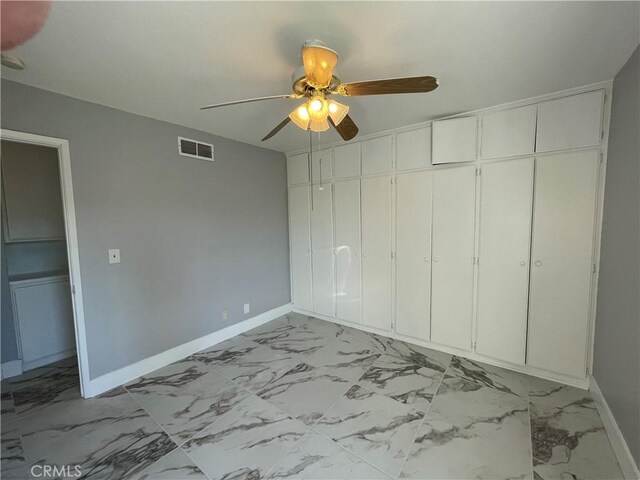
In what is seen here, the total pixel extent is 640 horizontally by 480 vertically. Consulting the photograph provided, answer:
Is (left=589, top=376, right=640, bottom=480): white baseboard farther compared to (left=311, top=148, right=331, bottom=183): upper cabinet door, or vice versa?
(left=311, top=148, right=331, bottom=183): upper cabinet door

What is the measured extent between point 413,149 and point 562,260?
1.66 metres

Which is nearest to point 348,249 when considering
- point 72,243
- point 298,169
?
point 298,169

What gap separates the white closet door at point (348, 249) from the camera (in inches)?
129

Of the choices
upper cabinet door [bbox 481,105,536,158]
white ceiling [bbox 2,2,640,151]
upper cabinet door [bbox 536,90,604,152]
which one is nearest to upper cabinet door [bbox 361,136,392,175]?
white ceiling [bbox 2,2,640,151]

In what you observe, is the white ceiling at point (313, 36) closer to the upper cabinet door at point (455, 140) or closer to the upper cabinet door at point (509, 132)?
the upper cabinet door at point (509, 132)

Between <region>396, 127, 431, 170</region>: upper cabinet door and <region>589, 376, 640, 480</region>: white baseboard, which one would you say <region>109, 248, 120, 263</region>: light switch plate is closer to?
<region>396, 127, 431, 170</region>: upper cabinet door

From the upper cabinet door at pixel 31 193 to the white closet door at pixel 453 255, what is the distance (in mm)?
4201

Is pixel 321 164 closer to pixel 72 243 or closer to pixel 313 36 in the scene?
pixel 313 36

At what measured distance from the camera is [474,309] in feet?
8.45

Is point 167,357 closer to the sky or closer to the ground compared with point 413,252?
closer to the ground

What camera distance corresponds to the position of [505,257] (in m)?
2.39

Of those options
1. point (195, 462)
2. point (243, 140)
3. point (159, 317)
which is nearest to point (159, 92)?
point (243, 140)

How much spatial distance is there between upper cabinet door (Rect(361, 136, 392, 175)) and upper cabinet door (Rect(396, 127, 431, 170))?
0.37 feet

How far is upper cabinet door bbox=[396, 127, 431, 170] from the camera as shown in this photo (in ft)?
8.92
